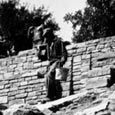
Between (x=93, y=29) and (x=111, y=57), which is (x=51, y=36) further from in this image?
(x=93, y=29)

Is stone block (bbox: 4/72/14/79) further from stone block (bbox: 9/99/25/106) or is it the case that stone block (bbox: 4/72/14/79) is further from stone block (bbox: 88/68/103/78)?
stone block (bbox: 88/68/103/78)

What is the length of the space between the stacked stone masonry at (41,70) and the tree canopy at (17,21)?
10.00 m

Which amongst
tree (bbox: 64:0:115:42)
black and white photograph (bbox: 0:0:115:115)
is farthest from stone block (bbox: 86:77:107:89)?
tree (bbox: 64:0:115:42)

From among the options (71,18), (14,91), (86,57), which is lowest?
(14,91)

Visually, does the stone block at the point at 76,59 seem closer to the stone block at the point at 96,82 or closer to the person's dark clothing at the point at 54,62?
the person's dark clothing at the point at 54,62

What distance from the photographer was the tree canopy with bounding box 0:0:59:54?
85.7 feet

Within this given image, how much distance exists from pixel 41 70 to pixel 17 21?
14.3m

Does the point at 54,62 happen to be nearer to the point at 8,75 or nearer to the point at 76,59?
the point at 76,59

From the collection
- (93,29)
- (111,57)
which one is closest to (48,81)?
(111,57)

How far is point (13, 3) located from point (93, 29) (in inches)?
264

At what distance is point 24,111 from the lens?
29.9 feet

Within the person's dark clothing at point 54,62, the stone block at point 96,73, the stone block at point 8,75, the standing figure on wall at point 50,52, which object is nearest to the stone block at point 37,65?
the standing figure on wall at point 50,52

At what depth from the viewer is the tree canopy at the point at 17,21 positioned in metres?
26.1

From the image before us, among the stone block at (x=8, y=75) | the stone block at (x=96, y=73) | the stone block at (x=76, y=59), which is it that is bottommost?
the stone block at (x=8, y=75)
